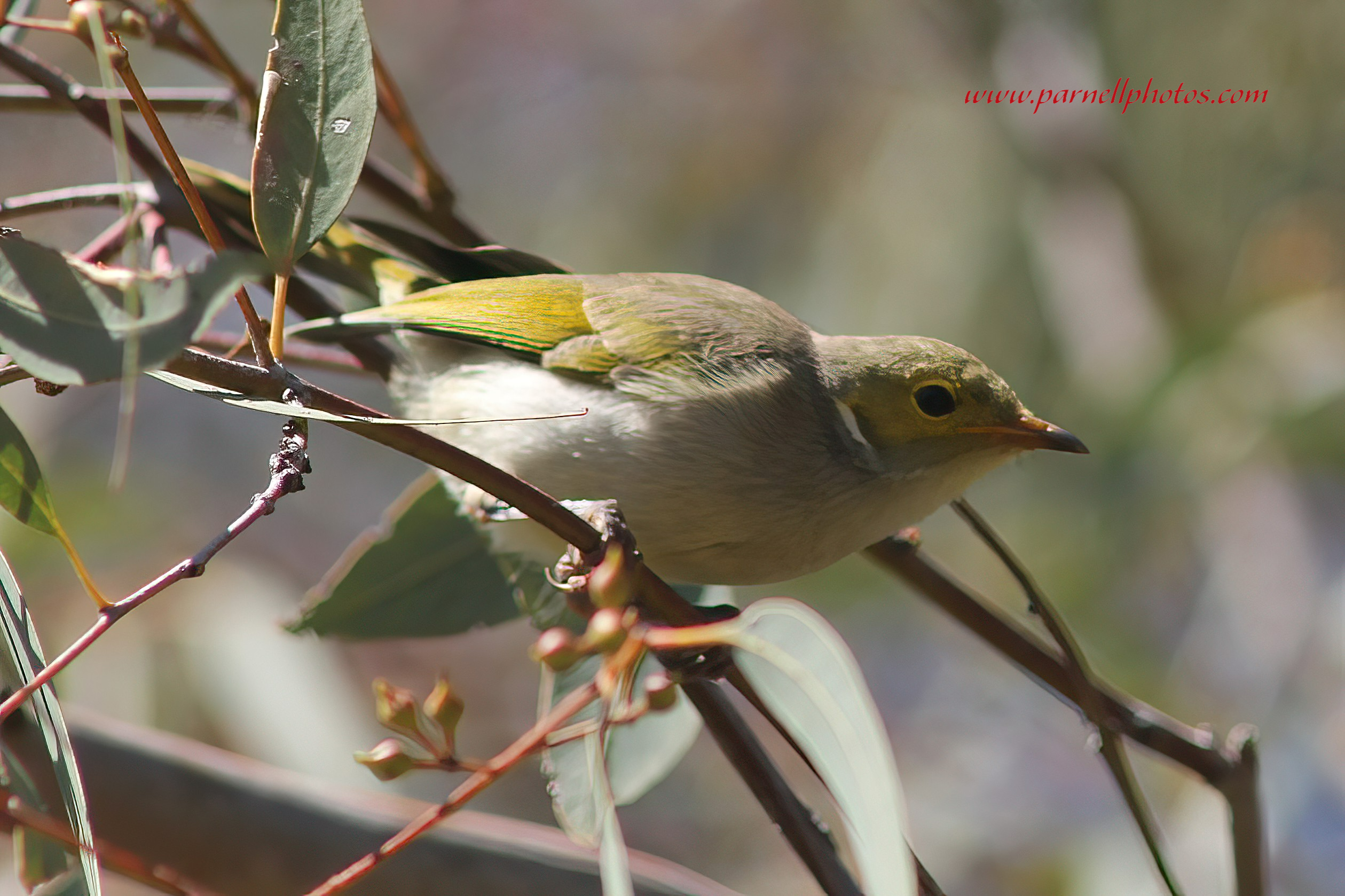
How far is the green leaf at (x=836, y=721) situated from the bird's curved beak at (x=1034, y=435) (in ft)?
2.96

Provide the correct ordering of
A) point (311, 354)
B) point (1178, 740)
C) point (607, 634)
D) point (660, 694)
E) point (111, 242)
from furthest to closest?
point (311, 354) → point (111, 242) → point (1178, 740) → point (660, 694) → point (607, 634)

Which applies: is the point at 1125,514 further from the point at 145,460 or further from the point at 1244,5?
the point at 145,460

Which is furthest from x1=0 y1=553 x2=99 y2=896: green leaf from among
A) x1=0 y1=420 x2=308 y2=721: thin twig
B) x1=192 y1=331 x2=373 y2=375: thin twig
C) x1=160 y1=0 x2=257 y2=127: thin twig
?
x1=160 y1=0 x2=257 y2=127: thin twig

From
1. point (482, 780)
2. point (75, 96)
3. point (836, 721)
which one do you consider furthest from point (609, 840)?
point (75, 96)

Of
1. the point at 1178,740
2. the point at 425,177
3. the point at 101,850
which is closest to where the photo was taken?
the point at 101,850

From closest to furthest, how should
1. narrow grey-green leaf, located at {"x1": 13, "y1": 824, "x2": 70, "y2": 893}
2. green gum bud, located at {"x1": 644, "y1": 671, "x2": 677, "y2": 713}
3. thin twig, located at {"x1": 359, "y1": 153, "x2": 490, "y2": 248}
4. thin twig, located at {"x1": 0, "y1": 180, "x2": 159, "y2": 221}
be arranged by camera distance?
1. green gum bud, located at {"x1": 644, "y1": 671, "x2": 677, "y2": 713}
2. narrow grey-green leaf, located at {"x1": 13, "y1": 824, "x2": 70, "y2": 893}
3. thin twig, located at {"x1": 0, "y1": 180, "x2": 159, "y2": 221}
4. thin twig, located at {"x1": 359, "y1": 153, "x2": 490, "y2": 248}

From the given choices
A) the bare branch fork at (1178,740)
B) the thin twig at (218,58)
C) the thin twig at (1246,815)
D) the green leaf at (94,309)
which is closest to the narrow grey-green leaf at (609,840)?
the green leaf at (94,309)

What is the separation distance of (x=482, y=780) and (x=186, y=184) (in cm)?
56

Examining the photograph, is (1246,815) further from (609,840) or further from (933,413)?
(609,840)

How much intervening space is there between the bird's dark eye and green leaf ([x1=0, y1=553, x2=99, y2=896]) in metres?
1.30

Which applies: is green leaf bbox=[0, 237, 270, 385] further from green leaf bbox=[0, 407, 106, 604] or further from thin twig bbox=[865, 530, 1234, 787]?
thin twig bbox=[865, 530, 1234, 787]

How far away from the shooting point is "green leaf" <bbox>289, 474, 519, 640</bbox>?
200 cm

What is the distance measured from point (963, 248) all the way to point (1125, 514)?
1502mm

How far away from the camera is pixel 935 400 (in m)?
1.86
